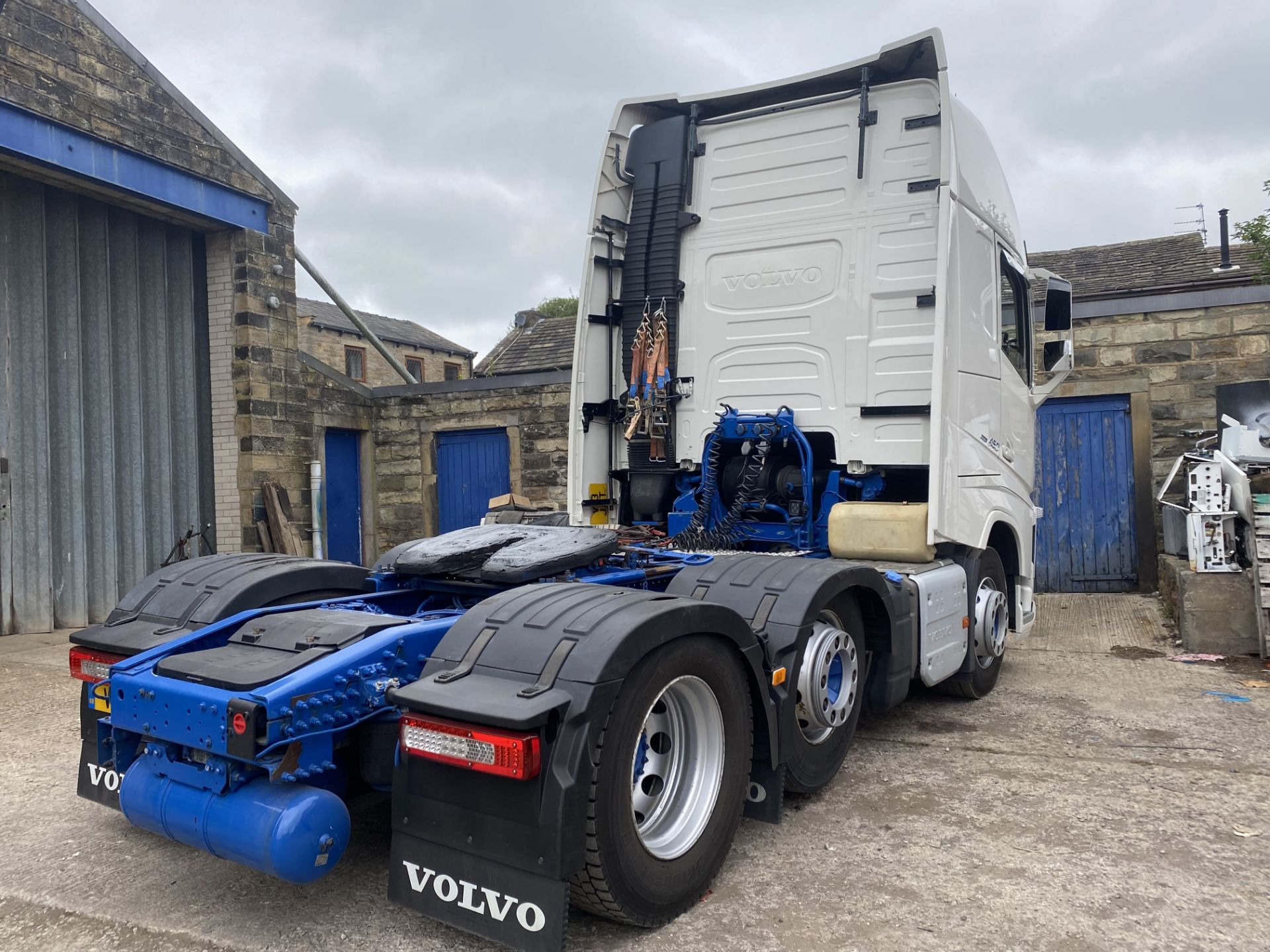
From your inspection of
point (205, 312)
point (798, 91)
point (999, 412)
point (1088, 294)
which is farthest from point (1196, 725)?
point (205, 312)

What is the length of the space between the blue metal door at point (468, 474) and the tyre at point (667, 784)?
8.73m

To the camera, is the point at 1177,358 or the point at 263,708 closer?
the point at 263,708

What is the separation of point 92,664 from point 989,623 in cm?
457

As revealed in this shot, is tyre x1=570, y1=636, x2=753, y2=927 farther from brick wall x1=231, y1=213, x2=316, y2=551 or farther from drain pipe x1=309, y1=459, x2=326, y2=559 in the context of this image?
drain pipe x1=309, y1=459, x2=326, y2=559

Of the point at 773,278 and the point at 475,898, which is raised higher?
the point at 773,278

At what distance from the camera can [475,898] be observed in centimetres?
253

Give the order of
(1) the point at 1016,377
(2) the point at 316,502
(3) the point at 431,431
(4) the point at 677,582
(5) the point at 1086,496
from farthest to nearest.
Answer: (3) the point at 431,431
(2) the point at 316,502
(5) the point at 1086,496
(1) the point at 1016,377
(4) the point at 677,582

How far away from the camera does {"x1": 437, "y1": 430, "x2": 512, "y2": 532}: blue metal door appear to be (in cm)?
1180

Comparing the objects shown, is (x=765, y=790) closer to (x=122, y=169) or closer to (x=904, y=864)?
(x=904, y=864)

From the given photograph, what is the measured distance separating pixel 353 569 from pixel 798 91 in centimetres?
384

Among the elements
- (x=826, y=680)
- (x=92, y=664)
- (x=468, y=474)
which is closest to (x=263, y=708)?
(x=92, y=664)

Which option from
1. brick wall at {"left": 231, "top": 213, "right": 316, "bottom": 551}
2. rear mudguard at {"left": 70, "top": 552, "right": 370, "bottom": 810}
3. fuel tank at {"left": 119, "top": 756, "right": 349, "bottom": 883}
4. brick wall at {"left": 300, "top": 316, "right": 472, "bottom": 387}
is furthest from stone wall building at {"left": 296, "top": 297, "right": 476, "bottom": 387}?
fuel tank at {"left": 119, "top": 756, "right": 349, "bottom": 883}

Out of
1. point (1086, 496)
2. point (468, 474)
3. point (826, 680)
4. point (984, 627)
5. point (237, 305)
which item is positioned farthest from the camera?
point (468, 474)

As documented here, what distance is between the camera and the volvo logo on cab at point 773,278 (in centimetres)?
554
